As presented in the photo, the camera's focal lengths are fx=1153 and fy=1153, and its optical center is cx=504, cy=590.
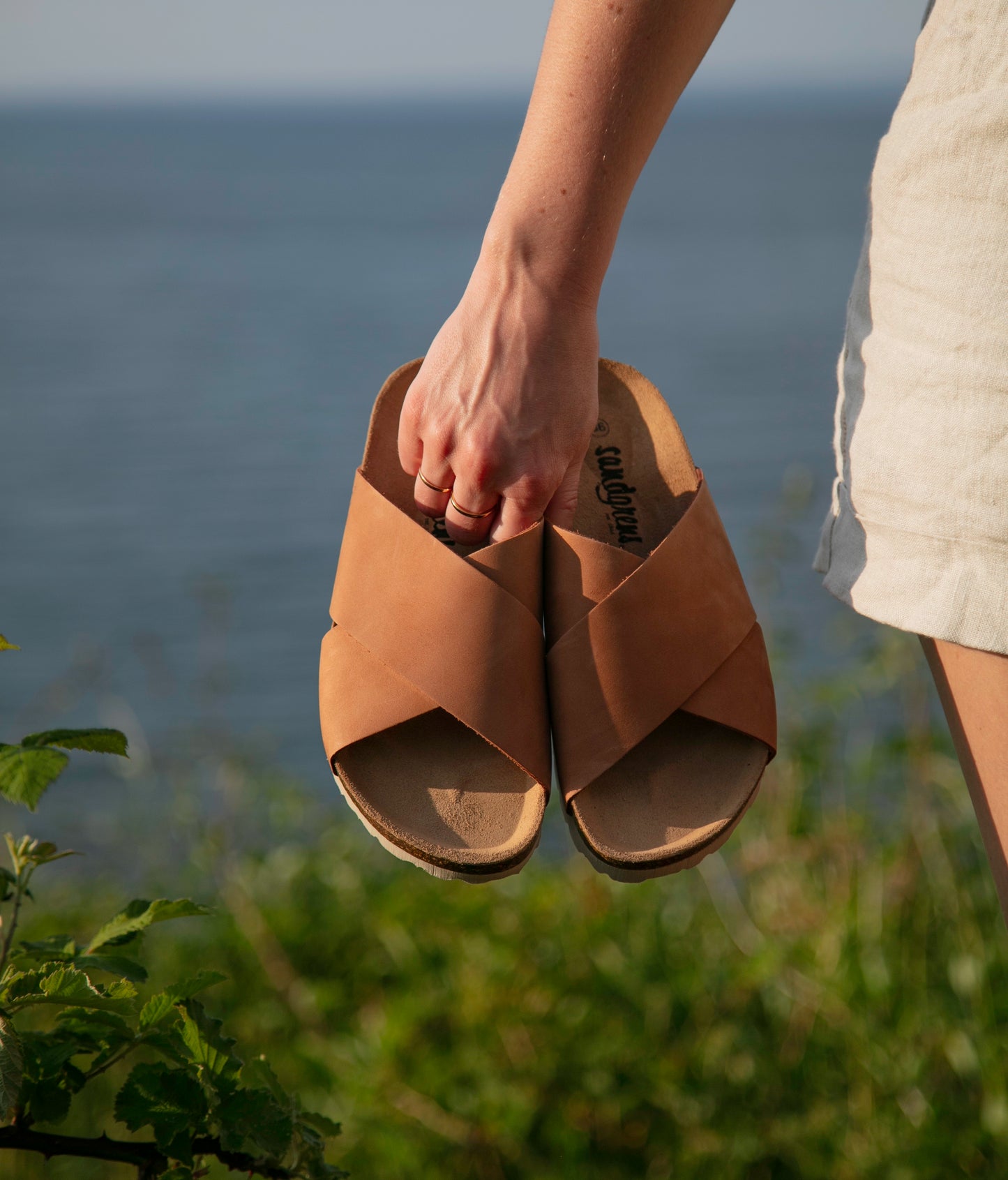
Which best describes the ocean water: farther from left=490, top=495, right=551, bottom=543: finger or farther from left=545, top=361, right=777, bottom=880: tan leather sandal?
left=490, top=495, right=551, bottom=543: finger

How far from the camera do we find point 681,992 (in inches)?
99.9

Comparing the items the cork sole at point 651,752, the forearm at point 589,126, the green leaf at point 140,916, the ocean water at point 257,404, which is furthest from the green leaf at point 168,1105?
the ocean water at point 257,404

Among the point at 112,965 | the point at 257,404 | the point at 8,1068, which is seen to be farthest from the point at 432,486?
the point at 257,404

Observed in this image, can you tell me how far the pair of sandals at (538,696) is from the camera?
1.38 meters

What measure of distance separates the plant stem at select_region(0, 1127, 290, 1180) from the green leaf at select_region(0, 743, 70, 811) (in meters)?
0.28

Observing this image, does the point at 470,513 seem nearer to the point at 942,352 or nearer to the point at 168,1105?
the point at 942,352

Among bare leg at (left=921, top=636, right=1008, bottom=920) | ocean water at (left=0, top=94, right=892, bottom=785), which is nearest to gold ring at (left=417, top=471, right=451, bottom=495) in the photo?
bare leg at (left=921, top=636, right=1008, bottom=920)

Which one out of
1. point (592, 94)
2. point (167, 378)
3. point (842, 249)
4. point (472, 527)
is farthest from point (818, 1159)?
point (842, 249)

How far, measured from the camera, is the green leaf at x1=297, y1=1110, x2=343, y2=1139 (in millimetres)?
968

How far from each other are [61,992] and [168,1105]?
14 cm

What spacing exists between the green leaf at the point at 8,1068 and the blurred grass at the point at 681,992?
1603mm

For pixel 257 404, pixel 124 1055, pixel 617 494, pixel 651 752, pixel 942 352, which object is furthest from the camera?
pixel 257 404

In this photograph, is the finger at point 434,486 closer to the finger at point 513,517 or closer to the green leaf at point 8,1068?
the finger at point 513,517

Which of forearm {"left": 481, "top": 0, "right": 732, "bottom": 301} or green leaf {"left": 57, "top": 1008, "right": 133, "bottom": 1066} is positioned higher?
forearm {"left": 481, "top": 0, "right": 732, "bottom": 301}
